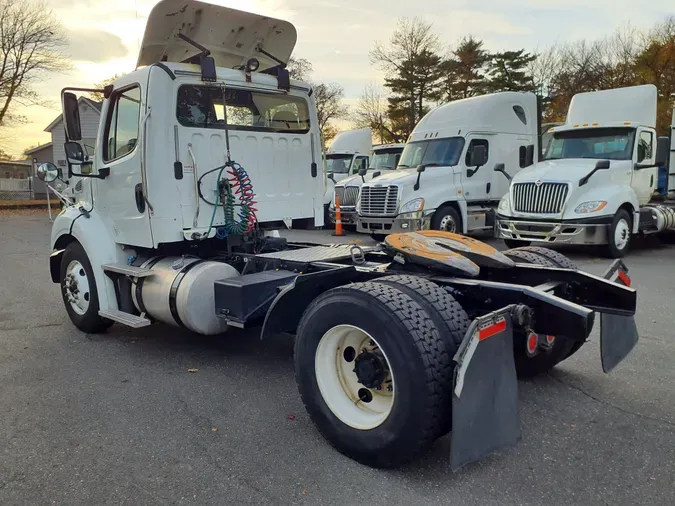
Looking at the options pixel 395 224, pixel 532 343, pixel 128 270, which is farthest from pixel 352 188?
pixel 532 343

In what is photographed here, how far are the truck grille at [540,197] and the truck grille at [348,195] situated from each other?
5488 millimetres

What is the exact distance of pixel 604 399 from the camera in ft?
13.0

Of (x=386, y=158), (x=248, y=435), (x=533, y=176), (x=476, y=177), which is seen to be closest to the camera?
(x=248, y=435)

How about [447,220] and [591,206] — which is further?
[447,220]

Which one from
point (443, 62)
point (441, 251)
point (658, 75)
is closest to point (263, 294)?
point (441, 251)

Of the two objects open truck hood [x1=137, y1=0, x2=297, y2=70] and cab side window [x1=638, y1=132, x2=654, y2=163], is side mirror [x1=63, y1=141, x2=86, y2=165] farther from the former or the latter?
cab side window [x1=638, y1=132, x2=654, y2=163]

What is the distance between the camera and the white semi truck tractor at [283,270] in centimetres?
286

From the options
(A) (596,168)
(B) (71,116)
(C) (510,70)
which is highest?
(C) (510,70)

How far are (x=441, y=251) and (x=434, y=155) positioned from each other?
10.1 meters

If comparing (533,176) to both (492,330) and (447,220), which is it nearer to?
(447,220)

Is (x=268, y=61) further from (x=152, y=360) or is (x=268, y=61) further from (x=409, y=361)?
(x=409, y=361)

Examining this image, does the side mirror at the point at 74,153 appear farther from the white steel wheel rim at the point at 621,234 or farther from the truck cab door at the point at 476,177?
the white steel wheel rim at the point at 621,234

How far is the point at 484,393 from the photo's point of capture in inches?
109

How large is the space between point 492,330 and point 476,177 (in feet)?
36.2
